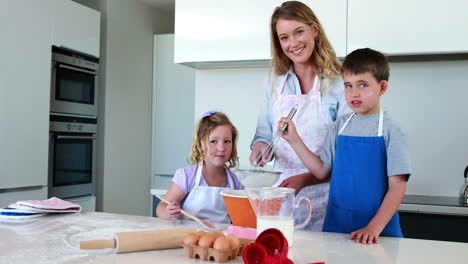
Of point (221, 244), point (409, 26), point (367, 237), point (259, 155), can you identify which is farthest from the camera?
point (409, 26)

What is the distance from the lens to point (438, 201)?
2.31 meters

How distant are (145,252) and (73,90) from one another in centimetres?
253

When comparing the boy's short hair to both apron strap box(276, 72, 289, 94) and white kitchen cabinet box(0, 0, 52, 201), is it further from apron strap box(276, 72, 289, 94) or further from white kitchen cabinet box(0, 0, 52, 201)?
white kitchen cabinet box(0, 0, 52, 201)

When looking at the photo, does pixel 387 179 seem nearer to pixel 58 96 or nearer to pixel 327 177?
pixel 327 177

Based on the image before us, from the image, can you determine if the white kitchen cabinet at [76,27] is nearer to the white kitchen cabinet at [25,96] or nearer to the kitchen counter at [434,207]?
the white kitchen cabinet at [25,96]

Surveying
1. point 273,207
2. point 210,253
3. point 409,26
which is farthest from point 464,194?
point 210,253

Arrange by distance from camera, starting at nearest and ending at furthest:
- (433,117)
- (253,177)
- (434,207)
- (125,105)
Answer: (253,177) → (434,207) → (433,117) → (125,105)

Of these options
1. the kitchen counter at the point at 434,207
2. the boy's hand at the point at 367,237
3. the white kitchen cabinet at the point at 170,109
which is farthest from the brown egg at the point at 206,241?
the white kitchen cabinet at the point at 170,109

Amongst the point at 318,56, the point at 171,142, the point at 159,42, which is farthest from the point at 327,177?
the point at 159,42

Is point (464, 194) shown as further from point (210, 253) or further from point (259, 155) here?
point (210, 253)

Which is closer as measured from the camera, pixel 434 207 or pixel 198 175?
pixel 198 175

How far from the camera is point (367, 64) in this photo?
1354 mm

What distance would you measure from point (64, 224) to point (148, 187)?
303 centimetres

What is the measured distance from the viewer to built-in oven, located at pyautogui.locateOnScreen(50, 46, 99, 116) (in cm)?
309
